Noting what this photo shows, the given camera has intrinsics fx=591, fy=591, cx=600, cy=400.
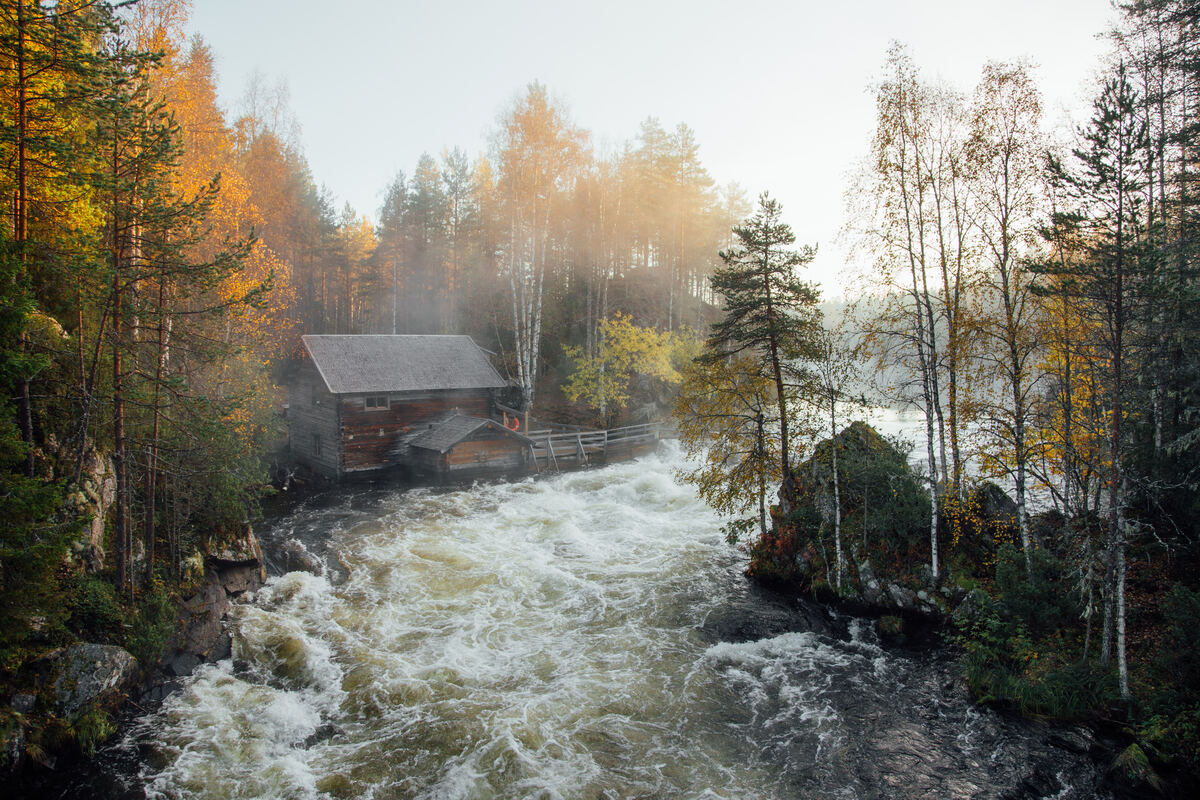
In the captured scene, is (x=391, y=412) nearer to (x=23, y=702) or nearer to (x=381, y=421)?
(x=381, y=421)

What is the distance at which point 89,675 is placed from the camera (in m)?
9.23

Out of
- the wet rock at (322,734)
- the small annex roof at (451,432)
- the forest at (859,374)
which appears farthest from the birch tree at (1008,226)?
the small annex roof at (451,432)

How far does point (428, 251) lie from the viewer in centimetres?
4688

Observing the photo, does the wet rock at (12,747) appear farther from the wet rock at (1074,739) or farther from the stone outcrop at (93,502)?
the wet rock at (1074,739)

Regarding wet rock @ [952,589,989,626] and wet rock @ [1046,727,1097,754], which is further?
wet rock @ [952,589,989,626]

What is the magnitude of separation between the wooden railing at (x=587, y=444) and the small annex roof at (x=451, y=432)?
53.5 inches

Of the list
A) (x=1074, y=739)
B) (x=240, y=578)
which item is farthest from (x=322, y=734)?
(x=1074, y=739)

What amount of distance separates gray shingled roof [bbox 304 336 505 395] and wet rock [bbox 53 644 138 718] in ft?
57.6

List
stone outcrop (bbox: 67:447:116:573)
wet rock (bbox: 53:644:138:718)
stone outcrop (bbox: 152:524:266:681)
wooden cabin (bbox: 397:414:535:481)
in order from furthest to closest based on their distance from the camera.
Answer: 1. wooden cabin (bbox: 397:414:535:481)
2. stone outcrop (bbox: 152:524:266:681)
3. stone outcrop (bbox: 67:447:116:573)
4. wet rock (bbox: 53:644:138:718)

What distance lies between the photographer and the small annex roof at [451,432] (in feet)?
89.0

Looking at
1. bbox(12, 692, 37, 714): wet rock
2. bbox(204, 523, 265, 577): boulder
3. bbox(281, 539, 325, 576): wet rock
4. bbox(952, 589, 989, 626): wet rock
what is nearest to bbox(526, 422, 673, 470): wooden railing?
bbox(281, 539, 325, 576): wet rock

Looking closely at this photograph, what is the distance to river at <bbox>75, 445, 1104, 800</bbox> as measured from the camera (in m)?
8.66

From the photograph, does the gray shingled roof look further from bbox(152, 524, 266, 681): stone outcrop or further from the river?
bbox(152, 524, 266, 681): stone outcrop

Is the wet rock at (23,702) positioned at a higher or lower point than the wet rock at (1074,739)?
higher
